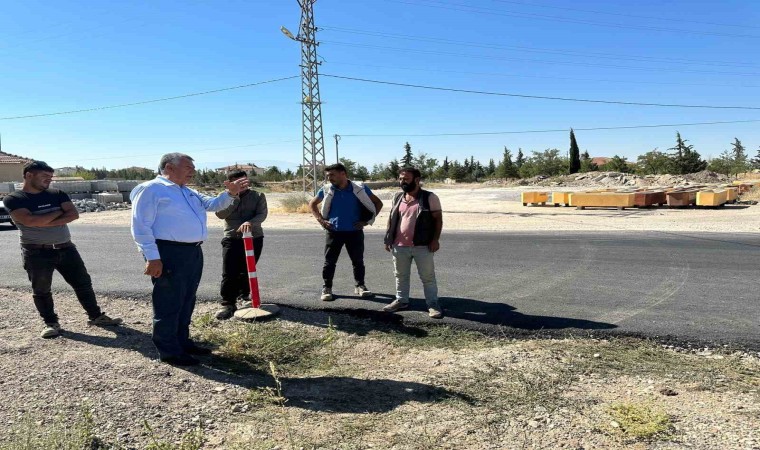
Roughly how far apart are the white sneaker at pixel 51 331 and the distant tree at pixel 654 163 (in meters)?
69.5

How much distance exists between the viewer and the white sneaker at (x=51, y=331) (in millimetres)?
4938

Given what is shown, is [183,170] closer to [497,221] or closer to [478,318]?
[478,318]

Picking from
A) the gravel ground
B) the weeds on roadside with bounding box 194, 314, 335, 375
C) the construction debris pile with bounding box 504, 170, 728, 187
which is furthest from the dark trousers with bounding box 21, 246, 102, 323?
the construction debris pile with bounding box 504, 170, 728, 187

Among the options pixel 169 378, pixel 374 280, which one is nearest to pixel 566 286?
pixel 374 280

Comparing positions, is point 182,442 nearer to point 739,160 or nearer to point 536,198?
point 536,198

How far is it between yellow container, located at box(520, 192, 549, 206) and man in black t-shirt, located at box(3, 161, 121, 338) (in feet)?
77.2

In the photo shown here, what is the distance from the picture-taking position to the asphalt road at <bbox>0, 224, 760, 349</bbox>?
17.0 ft

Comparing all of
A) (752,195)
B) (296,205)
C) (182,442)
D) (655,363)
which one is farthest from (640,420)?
(752,195)

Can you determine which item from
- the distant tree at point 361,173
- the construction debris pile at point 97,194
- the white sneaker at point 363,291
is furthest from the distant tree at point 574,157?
the white sneaker at point 363,291

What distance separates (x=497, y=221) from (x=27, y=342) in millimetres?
15485

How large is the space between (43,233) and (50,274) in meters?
→ 0.44

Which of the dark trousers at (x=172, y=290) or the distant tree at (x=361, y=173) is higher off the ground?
the distant tree at (x=361, y=173)

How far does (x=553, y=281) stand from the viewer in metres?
7.14

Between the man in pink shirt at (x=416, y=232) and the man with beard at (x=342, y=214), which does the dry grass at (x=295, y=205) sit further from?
the man in pink shirt at (x=416, y=232)
